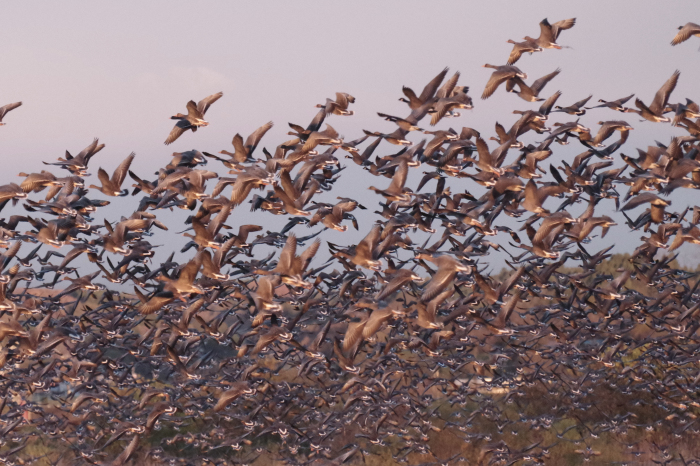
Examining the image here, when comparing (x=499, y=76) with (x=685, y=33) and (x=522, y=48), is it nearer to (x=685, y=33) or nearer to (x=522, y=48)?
(x=522, y=48)

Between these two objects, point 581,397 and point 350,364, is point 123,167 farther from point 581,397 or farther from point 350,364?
point 581,397

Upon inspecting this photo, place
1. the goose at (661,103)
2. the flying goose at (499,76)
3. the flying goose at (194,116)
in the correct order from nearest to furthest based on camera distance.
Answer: the flying goose at (499,76) → the goose at (661,103) → the flying goose at (194,116)

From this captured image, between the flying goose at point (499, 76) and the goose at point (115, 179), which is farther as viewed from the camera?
the goose at point (115, 179)

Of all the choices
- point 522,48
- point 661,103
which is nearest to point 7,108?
point 522,48

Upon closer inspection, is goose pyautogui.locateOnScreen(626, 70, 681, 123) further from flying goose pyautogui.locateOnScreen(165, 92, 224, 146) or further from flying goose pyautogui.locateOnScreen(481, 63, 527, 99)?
flying goose pyautogui.locateOnScreen(165, 92, 224, 146)

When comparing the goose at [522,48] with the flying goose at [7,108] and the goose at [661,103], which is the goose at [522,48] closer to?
the goose at [661,103]

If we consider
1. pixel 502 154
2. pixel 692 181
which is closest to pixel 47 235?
pixel 502 154

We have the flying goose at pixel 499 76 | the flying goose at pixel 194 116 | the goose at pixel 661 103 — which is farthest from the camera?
the flying goose at pixel 194 116

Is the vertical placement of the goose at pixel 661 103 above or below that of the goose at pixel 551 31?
below

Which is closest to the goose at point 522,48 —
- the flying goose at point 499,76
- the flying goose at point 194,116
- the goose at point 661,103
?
the flying goose at point 499,76

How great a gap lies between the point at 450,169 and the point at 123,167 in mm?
10407

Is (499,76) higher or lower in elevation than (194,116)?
higher

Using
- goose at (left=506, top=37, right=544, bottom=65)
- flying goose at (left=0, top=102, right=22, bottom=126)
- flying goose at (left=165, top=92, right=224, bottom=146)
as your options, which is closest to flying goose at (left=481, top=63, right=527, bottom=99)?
goose at (left=506, top=37, right=544, bottom=65)

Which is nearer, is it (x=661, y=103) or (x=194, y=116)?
(x=661, y=103)
